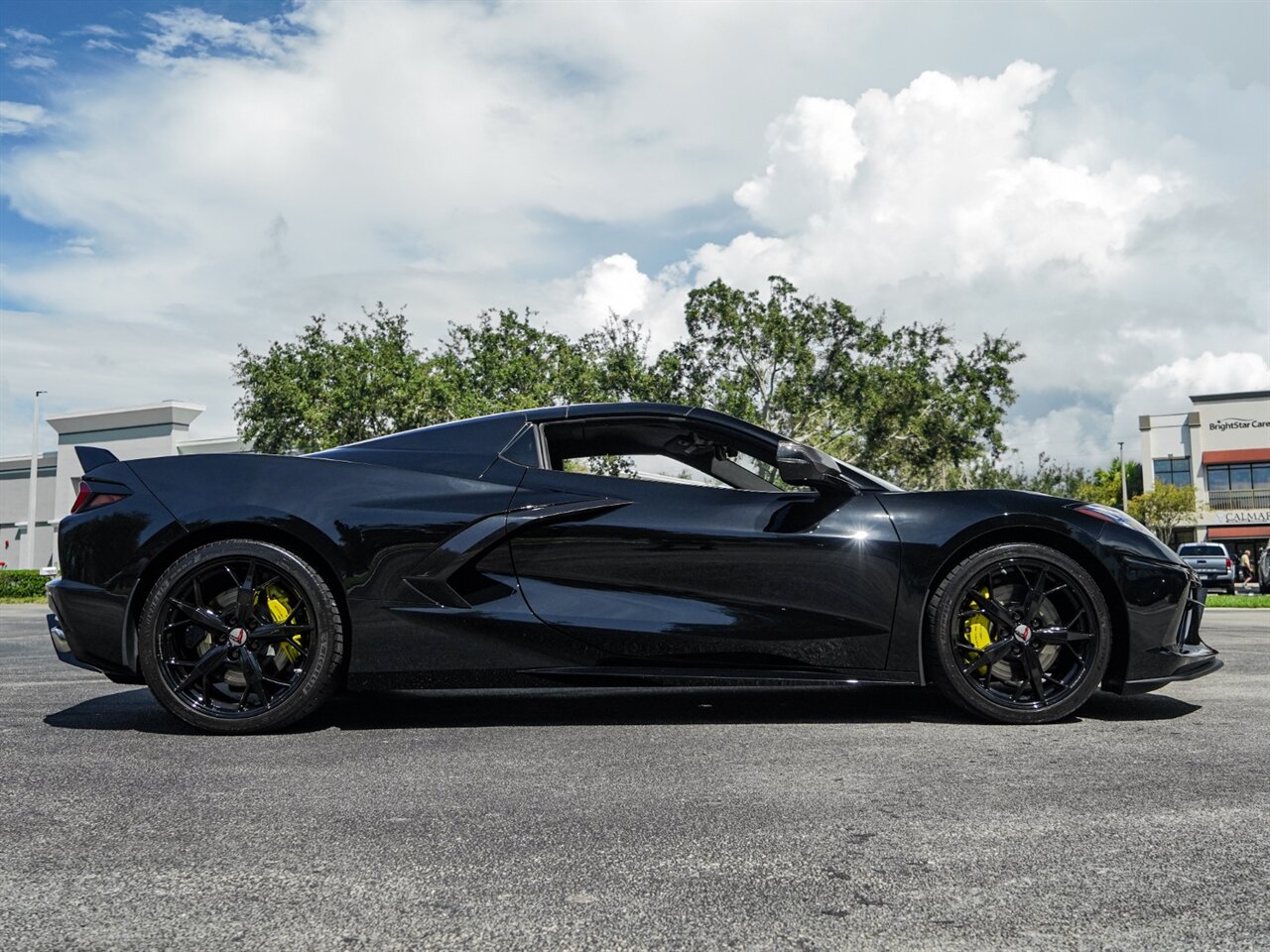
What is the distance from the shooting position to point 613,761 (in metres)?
3.50

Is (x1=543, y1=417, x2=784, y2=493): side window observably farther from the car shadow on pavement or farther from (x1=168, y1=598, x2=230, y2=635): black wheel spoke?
(x1=168, y1=598, x2=230, y2=635): black wheel spoke

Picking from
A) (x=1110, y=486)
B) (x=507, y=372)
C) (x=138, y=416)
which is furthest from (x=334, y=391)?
(x=1110, y=486)

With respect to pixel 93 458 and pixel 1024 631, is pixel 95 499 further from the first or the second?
pixel 1024 631

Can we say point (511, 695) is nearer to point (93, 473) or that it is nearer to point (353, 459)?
point (353, 459)

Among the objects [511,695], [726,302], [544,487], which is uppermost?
[726,302]

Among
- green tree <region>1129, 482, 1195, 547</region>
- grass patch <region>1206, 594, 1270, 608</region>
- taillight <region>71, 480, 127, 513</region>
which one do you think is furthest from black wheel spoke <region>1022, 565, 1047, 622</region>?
green tree <region>1129, 482, 1195, 547</region>

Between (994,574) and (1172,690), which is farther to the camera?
(1172,690)

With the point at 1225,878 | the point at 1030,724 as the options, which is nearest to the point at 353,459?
the point at 1030,724

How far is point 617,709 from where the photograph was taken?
468 centimetres

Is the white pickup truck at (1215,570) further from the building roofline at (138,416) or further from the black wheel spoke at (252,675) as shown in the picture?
the building roofline at (138,416)

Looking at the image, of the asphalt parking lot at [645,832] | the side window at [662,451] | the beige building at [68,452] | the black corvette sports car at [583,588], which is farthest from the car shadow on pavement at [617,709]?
the beige building at [68,452]

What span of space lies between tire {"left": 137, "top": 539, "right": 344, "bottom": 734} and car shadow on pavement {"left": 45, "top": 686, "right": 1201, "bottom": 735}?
0.51 ft

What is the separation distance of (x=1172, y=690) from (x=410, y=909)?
4.24m

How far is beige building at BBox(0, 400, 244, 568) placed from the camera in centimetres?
4706
